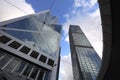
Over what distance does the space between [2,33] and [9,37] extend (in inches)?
39.6

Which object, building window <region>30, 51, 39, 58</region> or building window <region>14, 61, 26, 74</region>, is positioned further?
building window <region>30, 51, 39, 58</region>

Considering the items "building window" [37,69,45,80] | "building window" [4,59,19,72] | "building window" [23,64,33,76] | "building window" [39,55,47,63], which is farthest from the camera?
"building window" [39,55,47,63]

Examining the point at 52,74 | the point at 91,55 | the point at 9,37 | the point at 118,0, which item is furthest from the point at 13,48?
the point at 91,55

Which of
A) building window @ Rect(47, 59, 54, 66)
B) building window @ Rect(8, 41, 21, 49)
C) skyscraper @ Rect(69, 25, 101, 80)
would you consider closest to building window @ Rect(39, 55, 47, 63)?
building window @ Rect(47, 59, 54, 66)

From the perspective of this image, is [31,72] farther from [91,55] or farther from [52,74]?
[91,55]

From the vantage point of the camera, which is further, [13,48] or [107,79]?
[13,48]

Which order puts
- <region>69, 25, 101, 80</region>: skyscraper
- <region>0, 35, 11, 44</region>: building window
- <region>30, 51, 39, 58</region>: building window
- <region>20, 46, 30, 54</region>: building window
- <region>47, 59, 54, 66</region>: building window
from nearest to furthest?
<region>0, 35, 11, 44</region>: building window
<region>20, 46, 30, 54</region>: building window
<region>30, 51, 39, 58</region>: building window
<region>47, 59, 54, 66</region>: building window
<region>69, 25, 101, 80</region>: skyscraper

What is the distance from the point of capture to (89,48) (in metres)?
84.0

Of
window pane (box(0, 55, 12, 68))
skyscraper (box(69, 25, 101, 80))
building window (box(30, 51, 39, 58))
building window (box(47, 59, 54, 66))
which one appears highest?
skyscraper (box(69, 25, 101, 80))

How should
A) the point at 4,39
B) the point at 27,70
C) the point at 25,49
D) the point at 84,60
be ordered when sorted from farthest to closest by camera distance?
1. the point at 84,60
2. the point at 25,49
3. the point at 4,39
4. the point at 27,70

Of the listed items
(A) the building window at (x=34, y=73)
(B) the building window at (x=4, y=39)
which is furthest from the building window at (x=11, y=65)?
(B) the building window at (x=4, y=39)

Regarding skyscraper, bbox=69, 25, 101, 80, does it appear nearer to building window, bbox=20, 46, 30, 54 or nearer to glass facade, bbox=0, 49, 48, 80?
building window, bbox=20, 46, 30, 54

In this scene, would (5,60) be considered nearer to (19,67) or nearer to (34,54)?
(19,67)

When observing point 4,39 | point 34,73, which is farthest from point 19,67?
point 4,39
